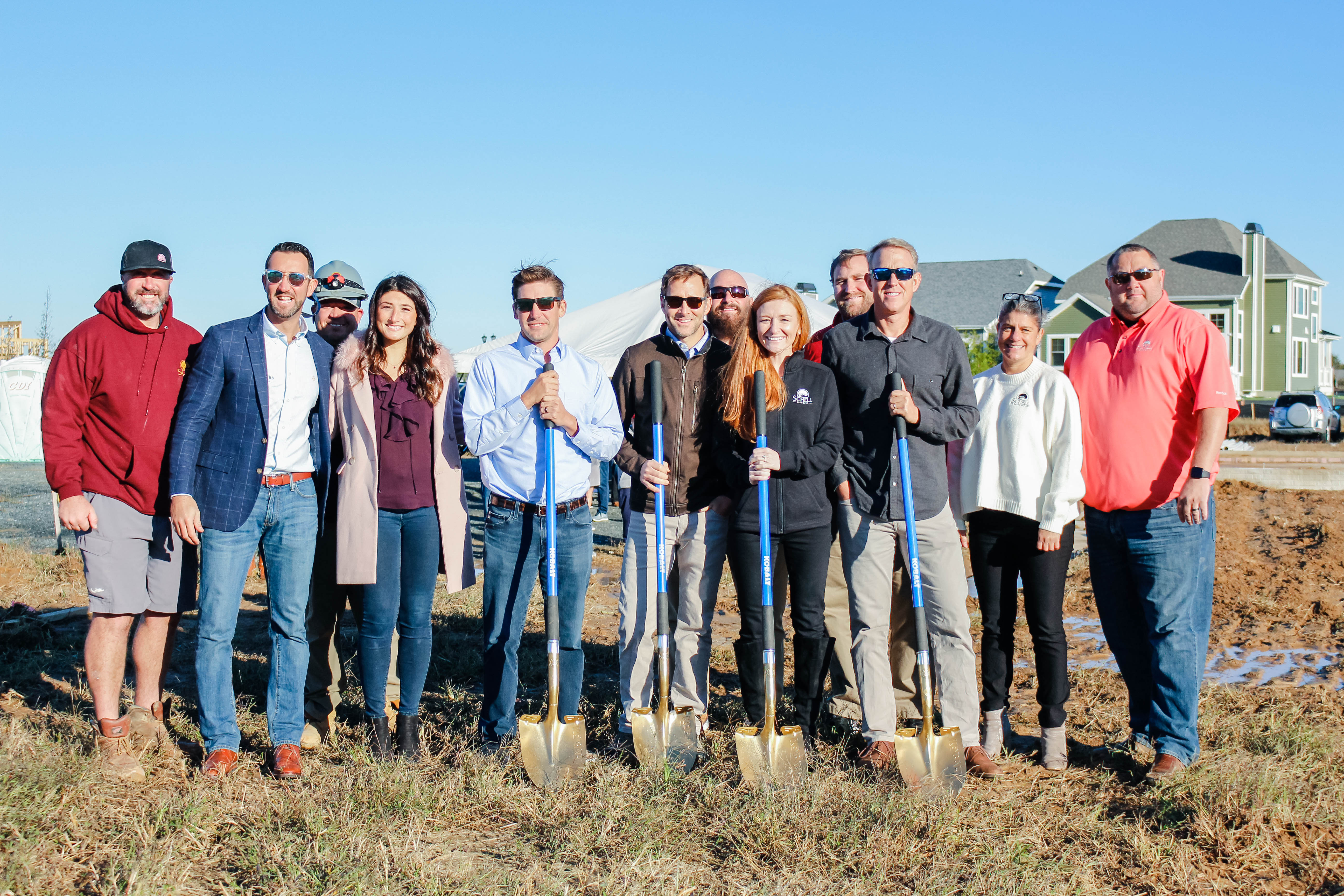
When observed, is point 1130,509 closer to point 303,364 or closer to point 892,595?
point 892,595

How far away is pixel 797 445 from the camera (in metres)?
4.45

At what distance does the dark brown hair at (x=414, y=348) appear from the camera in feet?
14.4

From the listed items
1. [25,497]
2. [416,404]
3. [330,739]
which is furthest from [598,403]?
[25,497]

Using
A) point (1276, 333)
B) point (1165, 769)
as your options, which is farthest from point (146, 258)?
point (1276, 333)

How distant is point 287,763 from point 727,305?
2.82 metres

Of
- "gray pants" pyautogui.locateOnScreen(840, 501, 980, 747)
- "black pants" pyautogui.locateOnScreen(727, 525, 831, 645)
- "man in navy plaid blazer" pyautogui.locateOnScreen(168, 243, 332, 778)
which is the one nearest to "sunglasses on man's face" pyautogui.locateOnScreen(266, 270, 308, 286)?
"man in navy plaid blazer" pyautogui.locateOnScreen(168, 243, 332, 778)

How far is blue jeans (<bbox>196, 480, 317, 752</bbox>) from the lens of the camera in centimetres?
418

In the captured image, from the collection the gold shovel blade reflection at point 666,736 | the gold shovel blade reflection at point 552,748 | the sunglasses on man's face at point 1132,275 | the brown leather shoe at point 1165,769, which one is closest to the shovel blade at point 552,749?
the gold shovel blade reflection at point 552,748

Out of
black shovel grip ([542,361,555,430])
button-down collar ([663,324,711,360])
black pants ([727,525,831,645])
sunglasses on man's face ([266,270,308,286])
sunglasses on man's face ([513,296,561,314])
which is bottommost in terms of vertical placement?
black pants ([727,525,831,645])

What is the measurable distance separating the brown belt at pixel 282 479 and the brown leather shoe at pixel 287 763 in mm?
1118

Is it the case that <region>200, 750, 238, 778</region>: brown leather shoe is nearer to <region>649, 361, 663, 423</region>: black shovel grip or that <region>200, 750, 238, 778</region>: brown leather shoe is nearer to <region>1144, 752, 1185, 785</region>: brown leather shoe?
<region>649, 361, 663, 423</region>: black shovel grip

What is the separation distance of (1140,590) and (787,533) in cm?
163

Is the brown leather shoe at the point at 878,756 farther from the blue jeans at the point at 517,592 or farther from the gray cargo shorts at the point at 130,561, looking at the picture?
the gray cargo shorts at the point at 130,561

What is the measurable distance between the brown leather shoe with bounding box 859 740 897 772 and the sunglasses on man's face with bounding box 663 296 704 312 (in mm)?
2106
